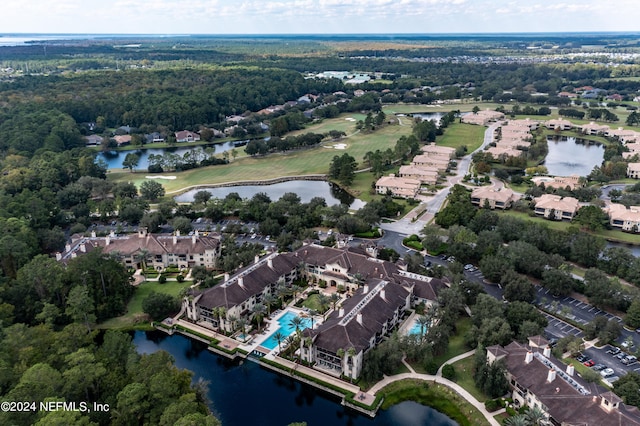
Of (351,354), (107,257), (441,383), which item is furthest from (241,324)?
(441,383)

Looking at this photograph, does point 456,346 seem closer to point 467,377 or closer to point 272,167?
point 467,377

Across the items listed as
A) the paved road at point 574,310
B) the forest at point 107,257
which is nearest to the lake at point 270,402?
the forest at point 107,257

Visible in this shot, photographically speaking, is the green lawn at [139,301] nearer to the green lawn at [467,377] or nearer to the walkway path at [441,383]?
the walkway path at [441,383]

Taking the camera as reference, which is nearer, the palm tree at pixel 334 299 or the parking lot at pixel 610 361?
the parking lot at pixel 610 361

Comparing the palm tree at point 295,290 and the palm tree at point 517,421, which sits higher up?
the palm tree at point 517,421

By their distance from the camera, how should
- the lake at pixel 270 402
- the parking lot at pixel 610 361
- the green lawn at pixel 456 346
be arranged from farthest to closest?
the green lawn at pixel 456 346, the parking lot at pixel 610 361, the lake at pixel 270 402

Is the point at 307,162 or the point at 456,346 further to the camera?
the point at 307,162

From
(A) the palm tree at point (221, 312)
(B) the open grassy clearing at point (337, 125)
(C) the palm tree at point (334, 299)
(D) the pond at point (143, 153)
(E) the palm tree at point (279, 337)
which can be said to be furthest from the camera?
(B) the open grassy clearing at point (337, 125)

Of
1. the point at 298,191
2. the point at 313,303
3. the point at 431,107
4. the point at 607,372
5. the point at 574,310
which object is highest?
the point at 431,107

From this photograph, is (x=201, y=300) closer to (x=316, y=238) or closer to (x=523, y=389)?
(x=316, y=238)
